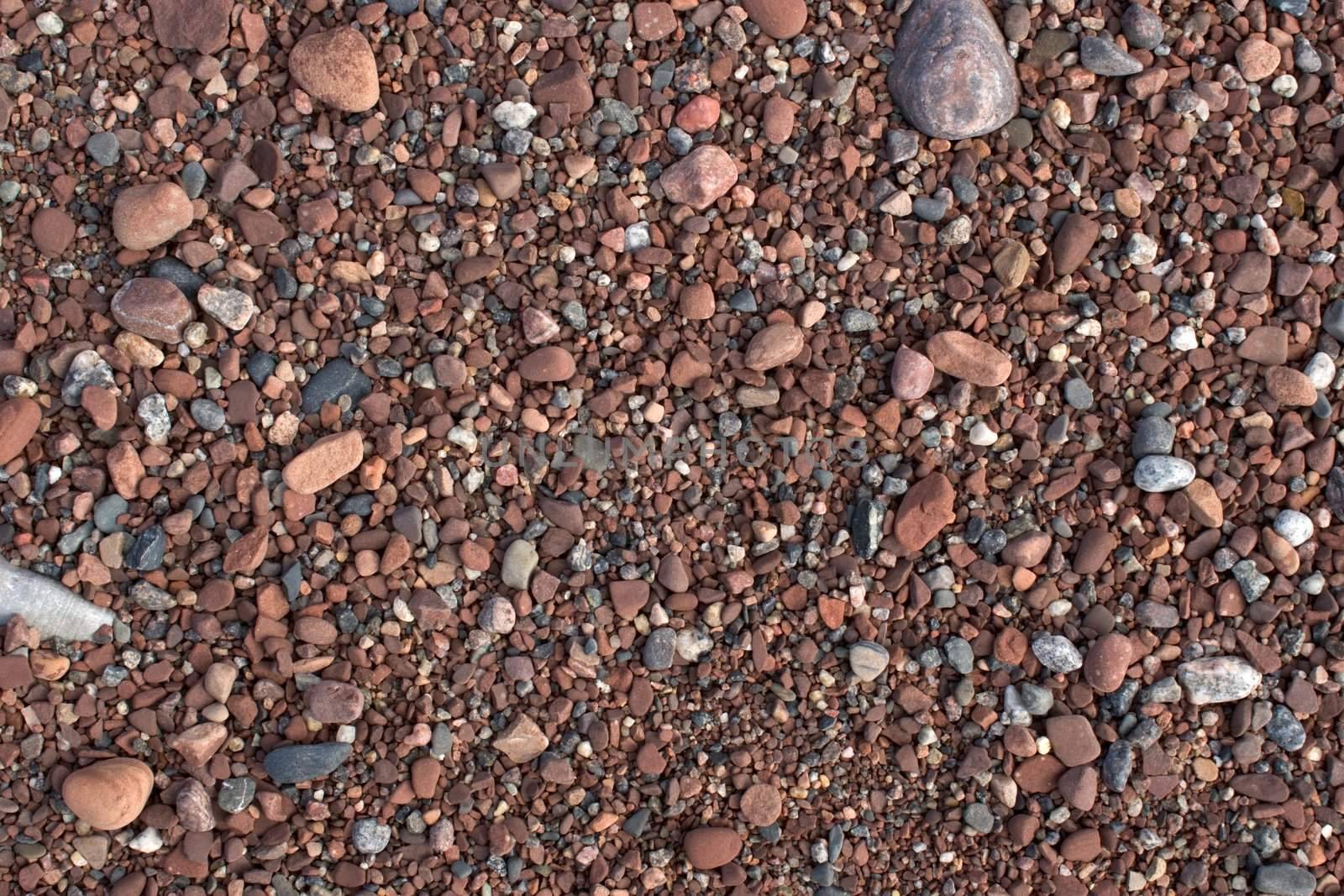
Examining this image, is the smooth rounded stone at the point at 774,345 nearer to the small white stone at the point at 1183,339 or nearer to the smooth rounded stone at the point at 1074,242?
the smooth rounded stone at the point at 1074,242

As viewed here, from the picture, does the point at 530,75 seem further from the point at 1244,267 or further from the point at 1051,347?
the point at 1244,267

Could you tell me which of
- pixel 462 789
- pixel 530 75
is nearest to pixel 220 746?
pixel 462 789

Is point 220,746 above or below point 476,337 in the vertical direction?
below

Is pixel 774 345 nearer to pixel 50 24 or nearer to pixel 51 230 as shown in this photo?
pixel 51 230

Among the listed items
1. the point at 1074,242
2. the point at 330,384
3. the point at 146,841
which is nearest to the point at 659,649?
the point at 330,384

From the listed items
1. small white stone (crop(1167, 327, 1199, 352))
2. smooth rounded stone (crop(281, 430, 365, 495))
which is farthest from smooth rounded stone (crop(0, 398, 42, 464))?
small white stone (crop(1167, 327, 1199, 352))

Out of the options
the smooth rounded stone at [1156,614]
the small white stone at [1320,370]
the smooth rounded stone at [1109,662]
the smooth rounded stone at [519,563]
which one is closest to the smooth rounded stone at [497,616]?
the smooth rounded stone at [519,563]
